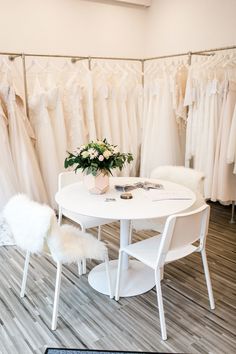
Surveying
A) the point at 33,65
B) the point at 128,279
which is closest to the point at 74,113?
the point at 33,65

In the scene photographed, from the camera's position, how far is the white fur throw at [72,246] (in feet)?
6.66

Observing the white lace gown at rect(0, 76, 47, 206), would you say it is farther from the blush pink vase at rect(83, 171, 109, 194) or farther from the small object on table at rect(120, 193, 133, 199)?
the small object on table at rect(120, 193, 133, 199)

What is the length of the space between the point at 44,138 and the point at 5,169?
0.61 m

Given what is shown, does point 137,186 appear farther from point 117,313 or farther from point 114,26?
point 114,26

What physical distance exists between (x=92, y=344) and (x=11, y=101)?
2.53m

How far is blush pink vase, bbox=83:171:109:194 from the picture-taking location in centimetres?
244

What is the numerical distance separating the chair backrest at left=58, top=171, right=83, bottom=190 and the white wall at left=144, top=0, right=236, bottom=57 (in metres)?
2.44

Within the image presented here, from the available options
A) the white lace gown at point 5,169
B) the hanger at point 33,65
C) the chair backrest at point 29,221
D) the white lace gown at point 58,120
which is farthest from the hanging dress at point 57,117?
the chair backrest at point 29,221

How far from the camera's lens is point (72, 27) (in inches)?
171

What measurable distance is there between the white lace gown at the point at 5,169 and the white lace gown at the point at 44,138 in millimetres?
391

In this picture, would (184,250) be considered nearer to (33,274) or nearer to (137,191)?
(137,191)

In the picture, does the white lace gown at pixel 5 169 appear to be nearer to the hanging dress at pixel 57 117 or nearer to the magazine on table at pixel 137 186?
the hanging dress at pixel 57 117

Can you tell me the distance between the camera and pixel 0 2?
3771 mm

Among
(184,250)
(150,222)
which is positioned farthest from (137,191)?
(184,250)
